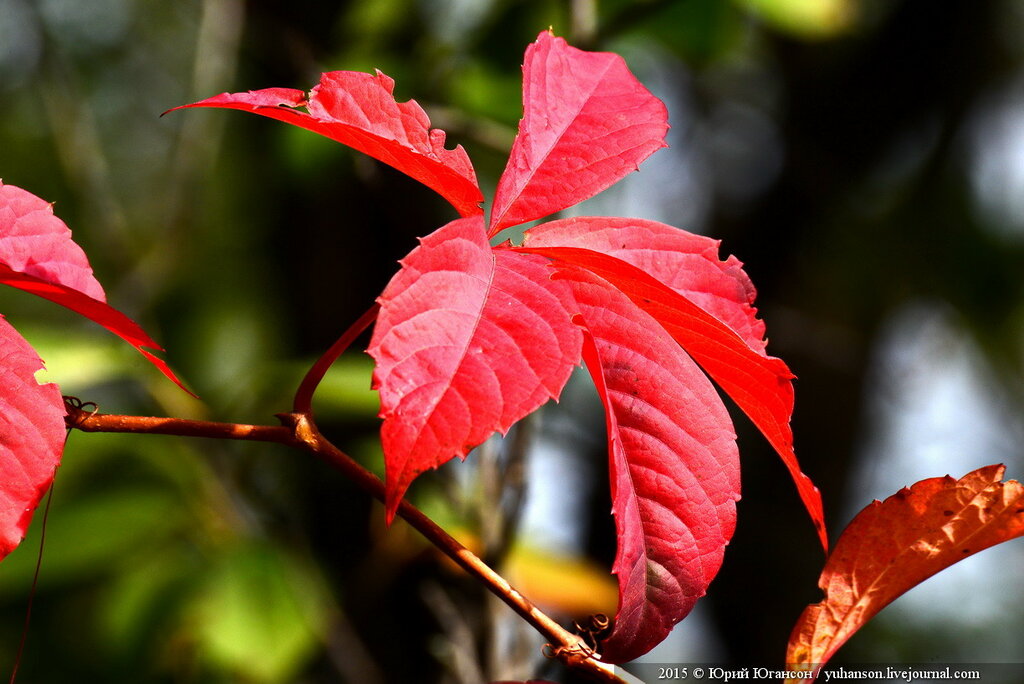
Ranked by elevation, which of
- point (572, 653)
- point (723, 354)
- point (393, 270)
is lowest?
point (393, 270)

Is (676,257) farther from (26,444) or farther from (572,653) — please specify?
(26,444)

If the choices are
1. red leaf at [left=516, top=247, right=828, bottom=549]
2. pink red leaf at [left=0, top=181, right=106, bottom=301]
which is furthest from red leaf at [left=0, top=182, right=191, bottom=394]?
red leaf at [left=516, top=247, right=828, bottom=549]

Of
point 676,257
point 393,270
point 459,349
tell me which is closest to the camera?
point 459,349

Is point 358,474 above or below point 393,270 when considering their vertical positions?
above

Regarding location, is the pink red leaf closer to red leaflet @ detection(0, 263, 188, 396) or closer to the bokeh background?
red leaflet @ detection(0, 263, 188, 396)

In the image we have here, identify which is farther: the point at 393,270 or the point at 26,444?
the point at 393,270

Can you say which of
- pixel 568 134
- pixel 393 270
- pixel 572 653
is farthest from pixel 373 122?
pixel 393 270

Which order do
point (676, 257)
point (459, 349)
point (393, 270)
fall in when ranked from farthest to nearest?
1. point (393, 270)
2. point (676, 257)
3. point (459, 349)
